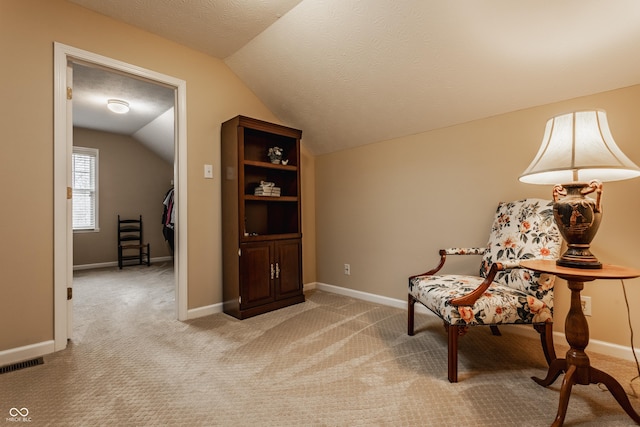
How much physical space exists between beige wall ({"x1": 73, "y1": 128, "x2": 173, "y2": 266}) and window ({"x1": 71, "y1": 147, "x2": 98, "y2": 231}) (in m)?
0.08

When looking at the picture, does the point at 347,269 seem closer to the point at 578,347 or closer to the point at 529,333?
the point at 529,333

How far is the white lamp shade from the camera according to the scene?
1.27m

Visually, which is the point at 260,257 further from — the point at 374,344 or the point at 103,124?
the point at 103,124

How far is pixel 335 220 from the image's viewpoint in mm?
3393

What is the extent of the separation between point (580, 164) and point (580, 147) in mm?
89

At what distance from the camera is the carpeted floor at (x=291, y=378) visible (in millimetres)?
1306

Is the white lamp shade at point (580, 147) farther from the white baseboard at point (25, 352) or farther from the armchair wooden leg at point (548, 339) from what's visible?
the white baseboard at point (25, 352)

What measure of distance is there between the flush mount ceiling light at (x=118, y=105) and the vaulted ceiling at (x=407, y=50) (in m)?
2.03

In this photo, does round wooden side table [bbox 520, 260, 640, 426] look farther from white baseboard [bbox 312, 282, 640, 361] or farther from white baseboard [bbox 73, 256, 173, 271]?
white baseboard [bbox 73, 256, 173, 271]

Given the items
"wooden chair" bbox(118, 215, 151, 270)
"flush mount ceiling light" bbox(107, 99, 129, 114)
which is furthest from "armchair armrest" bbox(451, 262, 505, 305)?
"wooden chair" bbox(118, 215, 151, 270)

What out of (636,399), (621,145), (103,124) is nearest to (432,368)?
(636,399)

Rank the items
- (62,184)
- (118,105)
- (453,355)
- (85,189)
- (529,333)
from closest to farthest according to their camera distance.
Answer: (453,355) < (62,184) < (529,333) < (118,105) < (85,189)

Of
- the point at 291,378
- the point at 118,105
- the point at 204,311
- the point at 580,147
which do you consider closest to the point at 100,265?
the point at 118,105

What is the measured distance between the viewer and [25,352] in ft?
5.99
